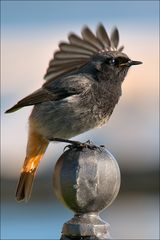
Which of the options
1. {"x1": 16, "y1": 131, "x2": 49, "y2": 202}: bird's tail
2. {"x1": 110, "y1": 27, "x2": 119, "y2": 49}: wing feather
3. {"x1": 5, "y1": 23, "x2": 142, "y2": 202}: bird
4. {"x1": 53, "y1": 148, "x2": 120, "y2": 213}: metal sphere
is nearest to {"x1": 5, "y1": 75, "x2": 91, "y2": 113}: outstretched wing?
{"x1": 5, "y1": 23, "x2": 142, "y2": 202}: bird

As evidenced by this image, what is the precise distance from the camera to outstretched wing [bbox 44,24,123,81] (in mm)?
7512

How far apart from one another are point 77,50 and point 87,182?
319 centimetres

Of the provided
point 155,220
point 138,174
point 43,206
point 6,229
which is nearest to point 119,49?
point 6,229

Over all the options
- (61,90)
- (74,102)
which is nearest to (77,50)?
(61,90)

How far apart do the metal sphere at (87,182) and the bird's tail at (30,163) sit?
1926 mm

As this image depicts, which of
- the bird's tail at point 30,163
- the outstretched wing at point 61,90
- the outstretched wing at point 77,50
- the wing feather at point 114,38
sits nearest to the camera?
the bird's tail at point 30,163

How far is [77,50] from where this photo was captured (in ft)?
24.8

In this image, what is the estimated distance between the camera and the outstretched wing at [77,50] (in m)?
7.51

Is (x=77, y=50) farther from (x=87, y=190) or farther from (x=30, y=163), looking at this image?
(x=87, y=190)

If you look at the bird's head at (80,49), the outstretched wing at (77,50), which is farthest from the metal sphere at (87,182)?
the outstretched wing at (77,50)

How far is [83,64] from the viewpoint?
295 inches

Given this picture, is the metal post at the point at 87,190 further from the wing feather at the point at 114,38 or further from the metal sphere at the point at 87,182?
the wing feather at the point at 114,38

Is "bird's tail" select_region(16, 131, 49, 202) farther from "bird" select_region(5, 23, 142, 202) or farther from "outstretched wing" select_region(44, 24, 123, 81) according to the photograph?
"outstretched wing" select_region(44, 24, 123, 81)

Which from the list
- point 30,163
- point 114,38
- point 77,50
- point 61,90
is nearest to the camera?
point 30,163
